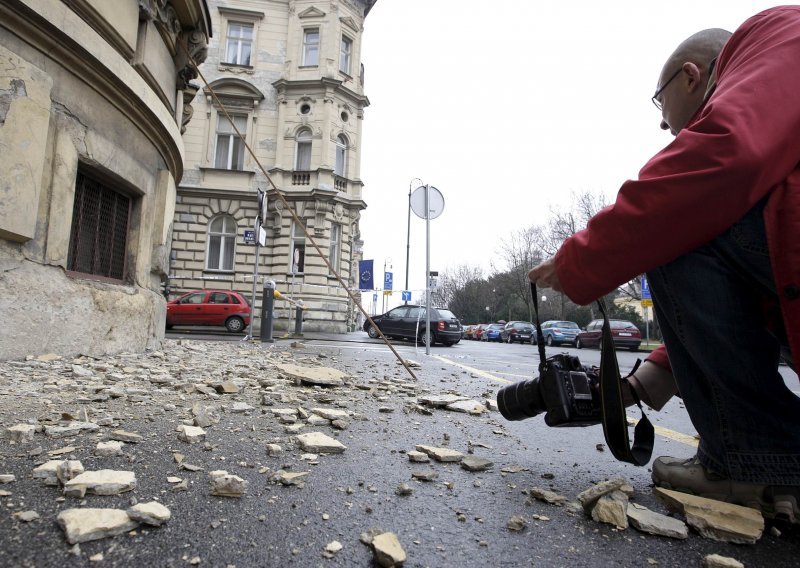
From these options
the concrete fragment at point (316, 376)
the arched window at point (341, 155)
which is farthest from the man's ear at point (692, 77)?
the arched window at point (341, 155)

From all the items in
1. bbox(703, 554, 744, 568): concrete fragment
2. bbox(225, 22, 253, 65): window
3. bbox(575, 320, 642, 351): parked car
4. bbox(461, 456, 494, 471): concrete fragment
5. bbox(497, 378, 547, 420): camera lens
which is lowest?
bbox(703, 554, 744, 568): concrete fragment

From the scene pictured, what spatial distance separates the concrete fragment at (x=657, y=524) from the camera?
130cm

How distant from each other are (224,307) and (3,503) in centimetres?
1549

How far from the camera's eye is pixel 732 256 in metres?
1.43

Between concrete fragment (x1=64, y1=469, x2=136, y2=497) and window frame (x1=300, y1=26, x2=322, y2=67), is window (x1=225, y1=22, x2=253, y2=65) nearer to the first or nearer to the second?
Answer: window frame (x1=300, y1=26, x2=322, y2=67)

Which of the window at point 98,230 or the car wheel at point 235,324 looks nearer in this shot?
the window at point 98,230

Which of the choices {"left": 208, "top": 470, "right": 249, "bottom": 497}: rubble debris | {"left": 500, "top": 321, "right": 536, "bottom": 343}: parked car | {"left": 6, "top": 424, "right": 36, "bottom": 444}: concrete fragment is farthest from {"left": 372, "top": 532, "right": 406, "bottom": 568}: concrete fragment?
{"left": 500, "top": 321, "right": 536, "bottom": 343}: parked car

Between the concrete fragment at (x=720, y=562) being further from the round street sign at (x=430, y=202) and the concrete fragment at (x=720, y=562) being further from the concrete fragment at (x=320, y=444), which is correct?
the round street sign at (x=430, y=202)

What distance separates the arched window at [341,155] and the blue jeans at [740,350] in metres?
21.0

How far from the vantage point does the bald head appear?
174 centimetres

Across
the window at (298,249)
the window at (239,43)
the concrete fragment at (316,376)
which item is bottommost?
the concrete fragment at (316,376)

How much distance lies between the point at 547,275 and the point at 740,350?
582mm

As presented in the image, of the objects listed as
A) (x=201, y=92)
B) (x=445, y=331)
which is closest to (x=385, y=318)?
(x=445, y=331)

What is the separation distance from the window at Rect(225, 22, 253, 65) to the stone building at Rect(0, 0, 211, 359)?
1743 cm
